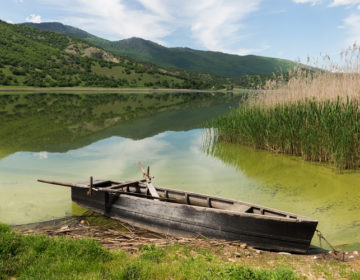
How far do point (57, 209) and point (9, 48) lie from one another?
157 metres

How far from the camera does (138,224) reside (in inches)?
343

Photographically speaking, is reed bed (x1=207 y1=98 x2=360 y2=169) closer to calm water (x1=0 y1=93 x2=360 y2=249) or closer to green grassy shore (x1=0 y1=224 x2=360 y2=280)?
calm water (x1=0 y1=93 x2=360 y2=249)

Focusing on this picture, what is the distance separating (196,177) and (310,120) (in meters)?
6.39

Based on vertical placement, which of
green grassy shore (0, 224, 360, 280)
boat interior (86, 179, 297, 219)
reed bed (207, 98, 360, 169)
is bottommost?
green grassy shore (0, 224, 360, 280)

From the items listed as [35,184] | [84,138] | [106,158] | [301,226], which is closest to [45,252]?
[301,226]

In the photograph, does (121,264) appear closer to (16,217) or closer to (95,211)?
(95,211)

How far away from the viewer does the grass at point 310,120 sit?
45.9 feet

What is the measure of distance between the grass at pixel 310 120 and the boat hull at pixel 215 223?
8.03m

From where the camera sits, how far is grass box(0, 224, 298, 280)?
17.3ft

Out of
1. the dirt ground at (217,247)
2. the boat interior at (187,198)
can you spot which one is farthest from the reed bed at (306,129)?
the dirt ground at (217,247)

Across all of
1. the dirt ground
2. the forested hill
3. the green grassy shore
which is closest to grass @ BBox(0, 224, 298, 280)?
the green grassy shore

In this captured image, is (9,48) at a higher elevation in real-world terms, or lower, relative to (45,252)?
higher

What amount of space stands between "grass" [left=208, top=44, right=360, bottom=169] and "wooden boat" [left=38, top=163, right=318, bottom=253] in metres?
7.87

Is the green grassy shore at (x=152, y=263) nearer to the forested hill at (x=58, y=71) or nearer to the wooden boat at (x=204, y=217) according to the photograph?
the wooden boat at (x=204, y=217)
